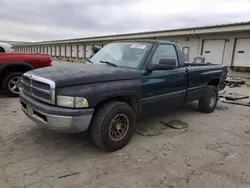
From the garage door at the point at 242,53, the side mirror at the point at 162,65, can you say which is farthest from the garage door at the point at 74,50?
the side mirror at the point at 162,65

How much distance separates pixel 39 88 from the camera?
3.03 m

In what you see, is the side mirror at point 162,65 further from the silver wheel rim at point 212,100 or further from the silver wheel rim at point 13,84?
the silver wheel rim at point 13,84

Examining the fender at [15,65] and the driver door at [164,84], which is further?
the fender at [15,65]

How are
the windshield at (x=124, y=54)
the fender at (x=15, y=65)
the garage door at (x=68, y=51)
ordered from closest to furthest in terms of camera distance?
the windshield at (x=124, y=54), the fender at (x=15, y=65), the garage door at (x=68, y=51)

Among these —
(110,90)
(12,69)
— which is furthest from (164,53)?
(12,69)

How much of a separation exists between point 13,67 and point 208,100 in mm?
5850

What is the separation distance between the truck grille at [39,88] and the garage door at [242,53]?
14.3 meters

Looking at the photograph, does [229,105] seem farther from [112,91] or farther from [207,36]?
[207,36]

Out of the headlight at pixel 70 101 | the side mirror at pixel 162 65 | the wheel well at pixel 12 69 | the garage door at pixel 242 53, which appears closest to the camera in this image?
the headlight at pixel 70 101

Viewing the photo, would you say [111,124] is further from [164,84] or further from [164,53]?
[164,53]

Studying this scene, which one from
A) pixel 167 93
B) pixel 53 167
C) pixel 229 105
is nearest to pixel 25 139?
pixel 53 167

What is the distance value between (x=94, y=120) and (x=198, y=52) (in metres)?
15.3

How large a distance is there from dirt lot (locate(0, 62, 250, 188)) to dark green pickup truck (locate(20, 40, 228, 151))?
416 millimetres

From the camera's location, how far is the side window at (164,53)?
396 cm
